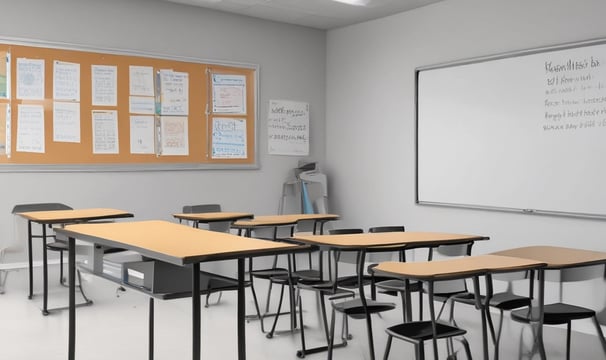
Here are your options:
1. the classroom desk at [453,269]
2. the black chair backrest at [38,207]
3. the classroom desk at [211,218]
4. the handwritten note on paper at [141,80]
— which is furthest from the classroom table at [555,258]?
the handwritten note on paper at [141,80]

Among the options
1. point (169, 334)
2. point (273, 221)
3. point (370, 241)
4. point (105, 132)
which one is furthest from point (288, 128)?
point (370, 241)

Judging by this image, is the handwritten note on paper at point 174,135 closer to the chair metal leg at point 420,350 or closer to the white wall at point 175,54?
the white wall at point 175,54

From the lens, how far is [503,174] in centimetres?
609

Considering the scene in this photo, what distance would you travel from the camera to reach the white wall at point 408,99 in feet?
18.4

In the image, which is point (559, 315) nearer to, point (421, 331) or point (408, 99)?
point (421, 331)

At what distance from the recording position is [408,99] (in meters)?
7.15

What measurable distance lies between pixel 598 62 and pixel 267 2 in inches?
133

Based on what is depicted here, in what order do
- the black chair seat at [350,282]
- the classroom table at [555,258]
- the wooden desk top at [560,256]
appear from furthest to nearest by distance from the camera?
the black chair seat at [350,282], the wooden desk top at [560,256], the classroom table at [555,258]

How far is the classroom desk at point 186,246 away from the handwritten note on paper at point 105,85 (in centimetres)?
316

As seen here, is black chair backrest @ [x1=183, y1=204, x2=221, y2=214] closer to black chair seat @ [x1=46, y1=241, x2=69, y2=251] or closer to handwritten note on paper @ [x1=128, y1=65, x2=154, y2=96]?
black chair seat @ [x1=46, y1=241, x2=69, y2=251]

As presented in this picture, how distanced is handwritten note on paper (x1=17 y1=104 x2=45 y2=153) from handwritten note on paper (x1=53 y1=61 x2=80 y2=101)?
0.78 feet

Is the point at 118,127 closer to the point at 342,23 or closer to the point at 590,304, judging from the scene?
the point at 342,23

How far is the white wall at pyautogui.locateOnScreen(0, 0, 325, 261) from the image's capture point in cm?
626

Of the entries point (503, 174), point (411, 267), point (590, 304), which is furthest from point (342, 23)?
point (411, 267)
